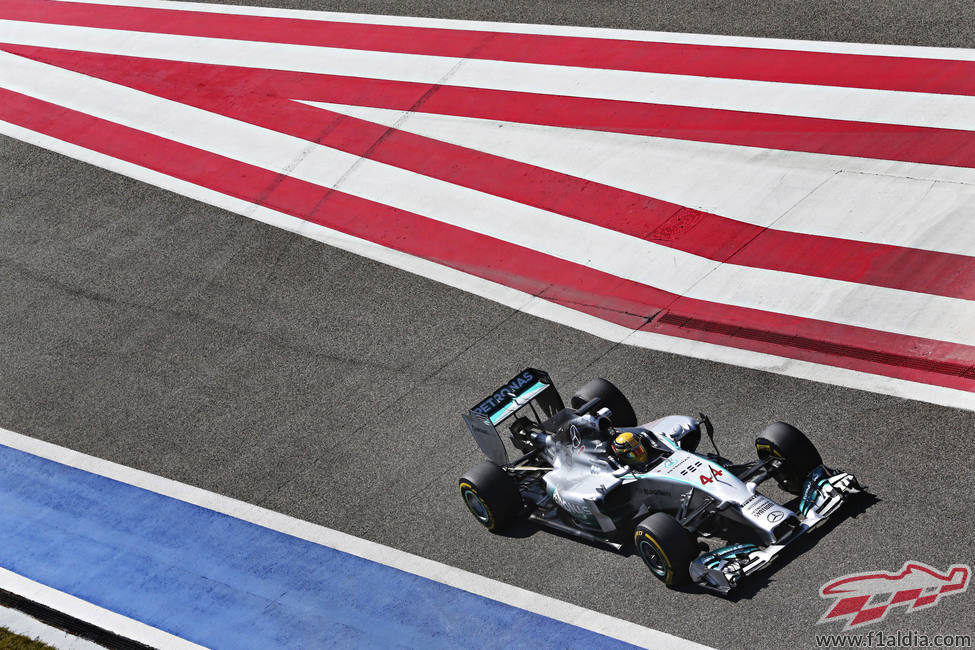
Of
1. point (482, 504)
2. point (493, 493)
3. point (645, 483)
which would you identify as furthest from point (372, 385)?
point (645, 483)

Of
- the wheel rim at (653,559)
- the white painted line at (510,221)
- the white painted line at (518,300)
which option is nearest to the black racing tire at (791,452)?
the wheel rim at (653,559)

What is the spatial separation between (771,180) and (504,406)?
19.8 ft

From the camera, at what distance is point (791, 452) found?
11258 millimetres

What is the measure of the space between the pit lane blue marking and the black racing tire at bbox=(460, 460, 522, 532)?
863 millimetres

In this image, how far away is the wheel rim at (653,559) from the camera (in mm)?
10703

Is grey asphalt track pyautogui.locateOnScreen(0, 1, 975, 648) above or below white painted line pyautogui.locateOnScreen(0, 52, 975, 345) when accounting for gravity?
below

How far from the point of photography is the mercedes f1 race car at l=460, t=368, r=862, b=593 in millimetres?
10609

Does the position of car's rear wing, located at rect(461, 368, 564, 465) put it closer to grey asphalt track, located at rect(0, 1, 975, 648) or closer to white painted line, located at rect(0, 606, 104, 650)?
grey asphalt track, located at rect(0, 1, 975, 648)

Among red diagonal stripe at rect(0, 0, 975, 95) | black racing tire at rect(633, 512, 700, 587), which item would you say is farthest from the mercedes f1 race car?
red diagonal stripe at rect(0, 0, 975, 95)

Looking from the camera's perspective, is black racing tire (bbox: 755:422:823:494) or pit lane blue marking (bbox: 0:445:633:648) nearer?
black racing tire (bbox: 755:422:823:494)

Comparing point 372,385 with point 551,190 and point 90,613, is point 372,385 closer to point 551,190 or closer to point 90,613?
point 90,613

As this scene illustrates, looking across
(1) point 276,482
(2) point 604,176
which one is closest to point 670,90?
(2) point 604,176

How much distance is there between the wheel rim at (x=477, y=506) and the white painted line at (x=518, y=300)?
3.31 meters

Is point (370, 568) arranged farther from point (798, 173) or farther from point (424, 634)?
point (798, 173)
